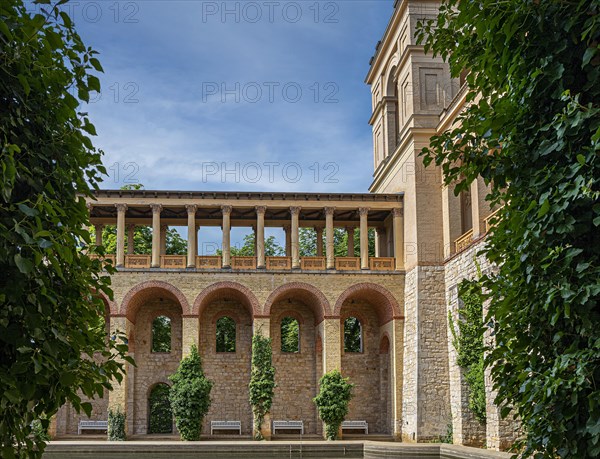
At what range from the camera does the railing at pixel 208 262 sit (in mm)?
31344

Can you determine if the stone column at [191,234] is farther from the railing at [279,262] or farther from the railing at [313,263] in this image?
the railing at [313,263]

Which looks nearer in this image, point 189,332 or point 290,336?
point 189,332

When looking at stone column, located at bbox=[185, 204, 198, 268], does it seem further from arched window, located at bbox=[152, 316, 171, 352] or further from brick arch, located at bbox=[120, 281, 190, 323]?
arched window, located at bbox=[152, 316, 171, 352]

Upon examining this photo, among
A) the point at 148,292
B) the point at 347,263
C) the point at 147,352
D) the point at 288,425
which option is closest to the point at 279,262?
the point at 347,263

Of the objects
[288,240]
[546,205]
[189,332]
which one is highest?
[288,240]

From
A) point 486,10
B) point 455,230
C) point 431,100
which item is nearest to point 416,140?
point 431,100

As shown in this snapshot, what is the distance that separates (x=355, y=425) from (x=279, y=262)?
747 cm

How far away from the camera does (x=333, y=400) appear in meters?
29.8

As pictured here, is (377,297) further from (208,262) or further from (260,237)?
(208,262)

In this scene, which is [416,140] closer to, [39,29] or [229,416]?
[229,416]

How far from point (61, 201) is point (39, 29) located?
1.31 meters

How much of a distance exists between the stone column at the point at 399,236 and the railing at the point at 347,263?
1628 millimetres

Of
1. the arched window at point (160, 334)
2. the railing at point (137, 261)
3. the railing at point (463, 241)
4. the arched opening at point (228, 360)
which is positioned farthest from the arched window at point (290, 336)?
the railing at point (463, 241)

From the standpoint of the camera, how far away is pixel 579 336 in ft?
16.8
